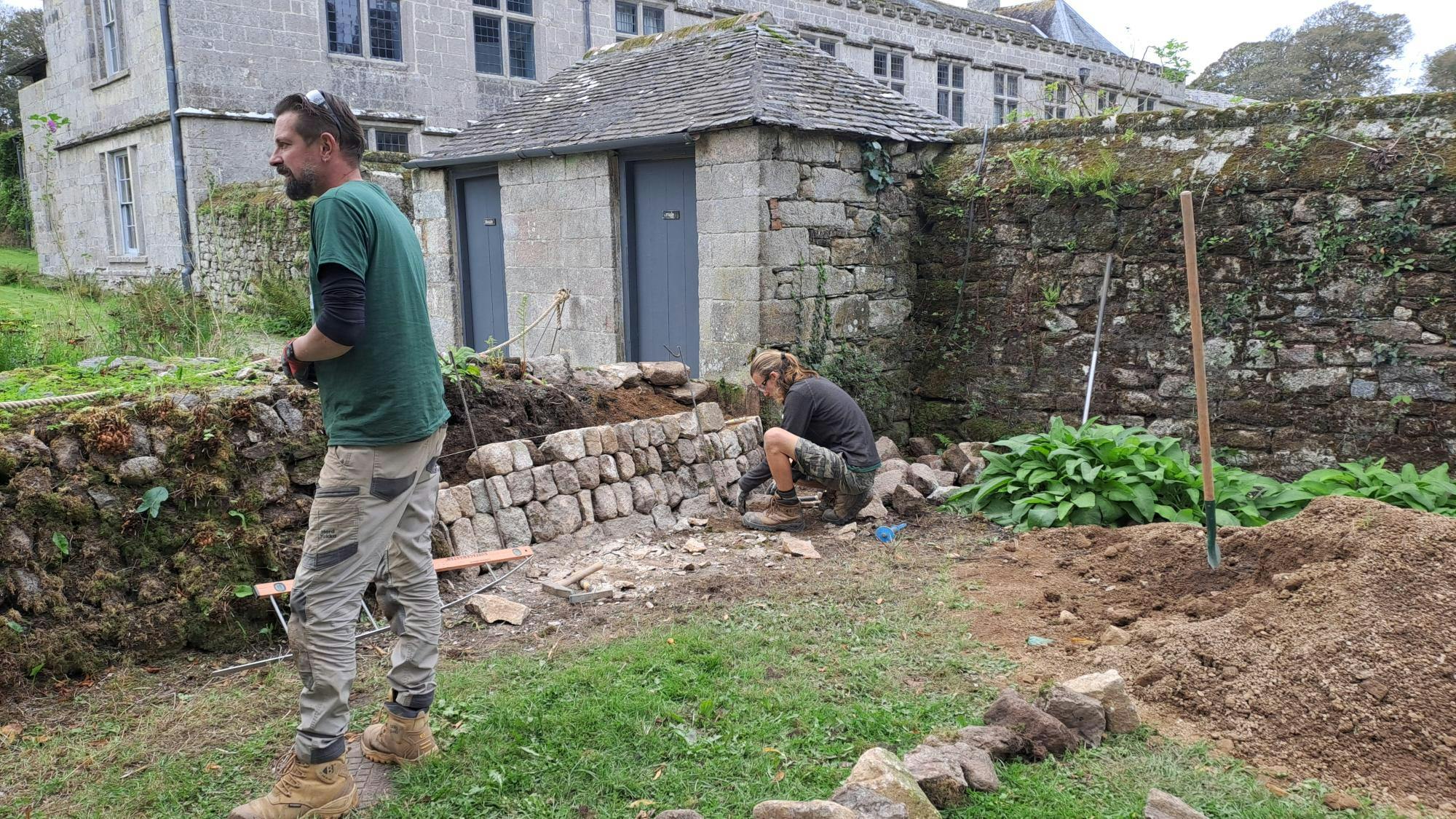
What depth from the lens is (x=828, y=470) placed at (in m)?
6.63

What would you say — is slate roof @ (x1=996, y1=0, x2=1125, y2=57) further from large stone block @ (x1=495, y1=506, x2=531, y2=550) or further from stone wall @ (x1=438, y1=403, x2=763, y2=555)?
large stone block @ (x1=495, y1=506, x2=531, y2=550)

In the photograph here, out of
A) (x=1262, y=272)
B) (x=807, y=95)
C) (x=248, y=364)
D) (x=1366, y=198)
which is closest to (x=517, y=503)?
(x=248, y=364)

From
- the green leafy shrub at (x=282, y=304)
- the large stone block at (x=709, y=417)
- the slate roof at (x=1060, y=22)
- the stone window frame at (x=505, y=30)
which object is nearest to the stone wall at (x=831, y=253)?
the large stone block at (x=709, y=417)

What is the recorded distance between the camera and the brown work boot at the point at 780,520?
6.74m

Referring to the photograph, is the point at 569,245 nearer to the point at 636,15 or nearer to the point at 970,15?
the point at 636,15

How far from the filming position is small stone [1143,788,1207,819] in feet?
9.25

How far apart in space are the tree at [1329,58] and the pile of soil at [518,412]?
1384 inches

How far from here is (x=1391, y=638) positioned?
12.3 ft

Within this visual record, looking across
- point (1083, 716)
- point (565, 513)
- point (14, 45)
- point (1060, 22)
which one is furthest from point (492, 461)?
point (14, 45)

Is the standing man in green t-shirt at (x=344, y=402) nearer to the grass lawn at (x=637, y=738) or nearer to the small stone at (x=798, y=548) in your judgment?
the grass lawn at (x=637, y=738)

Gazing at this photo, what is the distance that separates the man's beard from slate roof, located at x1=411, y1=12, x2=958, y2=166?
473cm

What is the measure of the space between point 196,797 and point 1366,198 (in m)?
7.93

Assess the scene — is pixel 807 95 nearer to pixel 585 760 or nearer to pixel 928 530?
pixel 928 530

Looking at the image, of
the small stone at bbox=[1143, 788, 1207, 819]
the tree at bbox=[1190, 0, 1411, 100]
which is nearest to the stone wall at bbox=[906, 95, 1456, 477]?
the small stone at bbox=[1143, 788, 1207, 819]
